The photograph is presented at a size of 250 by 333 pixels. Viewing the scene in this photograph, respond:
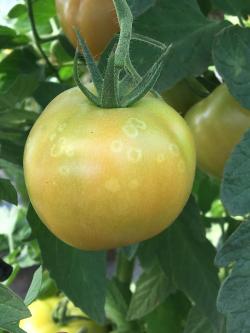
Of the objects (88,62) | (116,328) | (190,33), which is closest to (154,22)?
(190,33)

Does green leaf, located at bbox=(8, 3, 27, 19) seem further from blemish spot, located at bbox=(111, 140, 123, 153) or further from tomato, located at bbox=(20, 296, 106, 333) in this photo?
blemish spot, located at bbox=(111, 140, 123, 153)

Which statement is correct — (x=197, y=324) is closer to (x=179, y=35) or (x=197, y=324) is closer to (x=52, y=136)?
(x=179, y=35)

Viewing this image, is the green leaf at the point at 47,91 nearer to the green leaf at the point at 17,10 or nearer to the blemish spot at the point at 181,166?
the green leaf at the point at 17,10

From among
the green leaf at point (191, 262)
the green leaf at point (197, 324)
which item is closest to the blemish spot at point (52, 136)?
the green leaf at point (191, 262)

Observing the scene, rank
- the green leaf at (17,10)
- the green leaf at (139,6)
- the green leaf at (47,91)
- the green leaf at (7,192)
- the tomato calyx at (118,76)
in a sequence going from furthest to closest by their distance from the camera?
the green leaf at (17,10) → the green leaf at (47,91) → the green leaf at (7,192) → the green leaf at (139,6) → the tomato calyx at (118,76)

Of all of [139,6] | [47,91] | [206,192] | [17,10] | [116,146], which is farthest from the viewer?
[206,192]

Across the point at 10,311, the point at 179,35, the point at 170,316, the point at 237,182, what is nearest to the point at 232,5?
the point at 179,35
